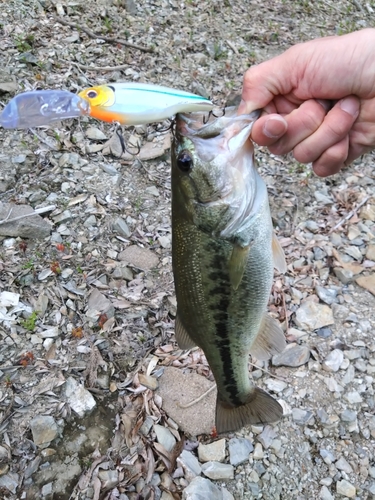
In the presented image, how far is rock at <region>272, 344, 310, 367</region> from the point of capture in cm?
363

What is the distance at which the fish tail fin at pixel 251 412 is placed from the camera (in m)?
2.65

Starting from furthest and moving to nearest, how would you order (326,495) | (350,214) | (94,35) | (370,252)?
(94,35) → (350,214) → (370,252) → (326,495)

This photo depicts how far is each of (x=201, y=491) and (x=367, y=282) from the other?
7.25 feet

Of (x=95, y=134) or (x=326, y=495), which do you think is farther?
(x=95, y=134)

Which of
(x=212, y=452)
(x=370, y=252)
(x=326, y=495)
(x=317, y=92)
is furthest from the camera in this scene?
(x=370, y=252)

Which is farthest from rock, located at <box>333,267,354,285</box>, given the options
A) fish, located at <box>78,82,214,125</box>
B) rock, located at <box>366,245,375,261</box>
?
fish, located at <box>78,82,214,125</box>

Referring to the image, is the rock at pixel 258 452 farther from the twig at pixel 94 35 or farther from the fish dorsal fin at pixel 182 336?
the twig at pixel 94 35

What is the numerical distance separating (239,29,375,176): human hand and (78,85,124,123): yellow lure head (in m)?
0.77

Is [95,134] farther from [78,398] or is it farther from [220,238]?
[220,238]

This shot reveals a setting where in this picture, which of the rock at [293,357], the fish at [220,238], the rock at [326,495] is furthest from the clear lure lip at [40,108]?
the rock at [326,495]

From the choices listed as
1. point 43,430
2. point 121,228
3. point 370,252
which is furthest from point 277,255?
point 370,252

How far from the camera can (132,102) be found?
1.83 metres

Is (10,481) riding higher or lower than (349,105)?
lower

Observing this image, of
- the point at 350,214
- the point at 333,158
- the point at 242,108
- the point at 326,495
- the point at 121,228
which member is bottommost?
the point at 326,495
